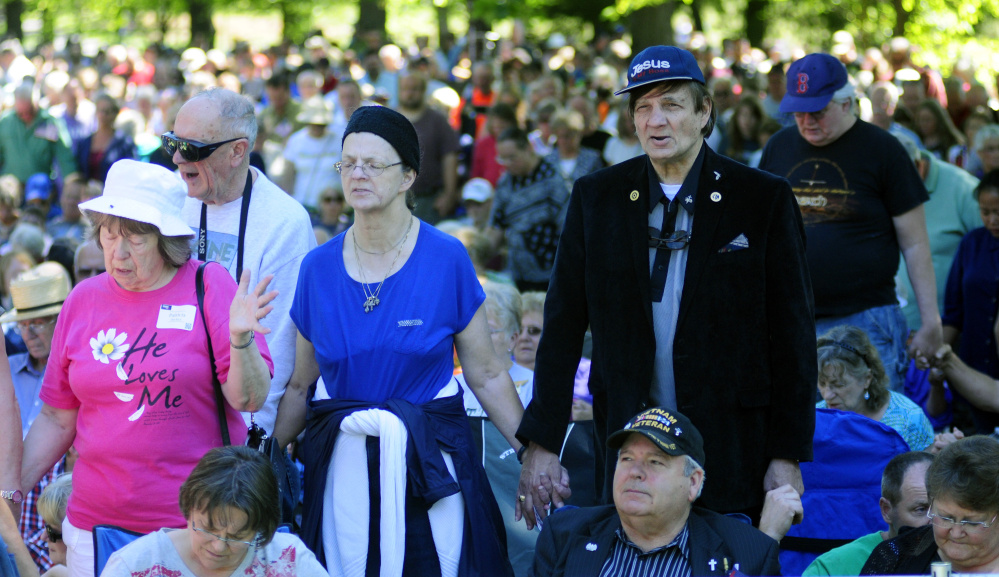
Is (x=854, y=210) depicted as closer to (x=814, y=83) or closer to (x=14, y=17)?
(x=814, y=83)

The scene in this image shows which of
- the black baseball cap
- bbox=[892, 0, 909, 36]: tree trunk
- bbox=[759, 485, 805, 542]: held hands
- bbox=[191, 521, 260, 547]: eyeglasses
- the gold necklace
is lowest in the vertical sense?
bbox=[191, 521, 260, 547]: eyeglasses

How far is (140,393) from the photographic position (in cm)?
352

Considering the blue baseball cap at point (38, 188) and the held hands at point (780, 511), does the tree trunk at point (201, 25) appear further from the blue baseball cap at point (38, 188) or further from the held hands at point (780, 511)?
the held hands at point (780, 511)

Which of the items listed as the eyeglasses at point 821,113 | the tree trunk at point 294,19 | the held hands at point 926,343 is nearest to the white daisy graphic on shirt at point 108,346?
the eyeglasses at point 821,113

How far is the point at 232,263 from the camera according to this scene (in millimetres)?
4082

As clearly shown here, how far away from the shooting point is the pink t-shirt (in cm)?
352

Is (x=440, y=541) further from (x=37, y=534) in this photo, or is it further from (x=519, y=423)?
(x=37, y=534)

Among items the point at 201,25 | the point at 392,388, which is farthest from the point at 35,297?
the point at 201,25

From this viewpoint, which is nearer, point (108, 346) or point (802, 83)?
point (108, 346)

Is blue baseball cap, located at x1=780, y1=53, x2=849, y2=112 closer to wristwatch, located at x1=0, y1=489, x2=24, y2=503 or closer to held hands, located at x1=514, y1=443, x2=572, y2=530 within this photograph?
held hands, located at x1=514, y1=443, x2=572, y2=530

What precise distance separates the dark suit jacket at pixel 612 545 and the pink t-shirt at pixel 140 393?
1.04m

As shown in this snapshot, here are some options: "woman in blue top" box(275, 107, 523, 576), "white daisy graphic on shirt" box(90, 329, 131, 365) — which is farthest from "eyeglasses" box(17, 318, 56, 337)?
"woman in blue top" box(275, 107, 523, 576)

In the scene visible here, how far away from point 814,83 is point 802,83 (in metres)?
0.07

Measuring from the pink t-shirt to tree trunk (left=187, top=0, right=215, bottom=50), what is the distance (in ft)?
77.3
